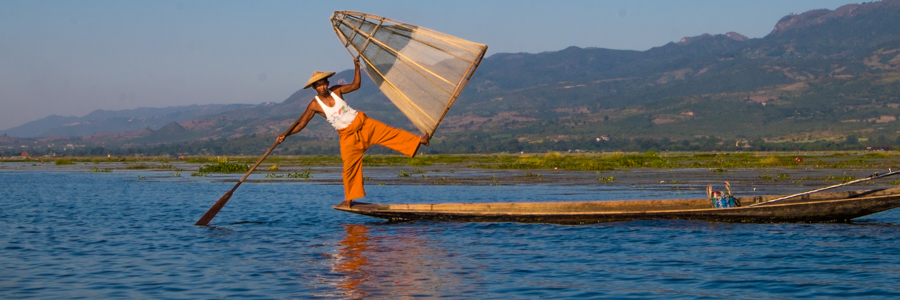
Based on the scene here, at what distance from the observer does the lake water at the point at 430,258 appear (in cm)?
1103

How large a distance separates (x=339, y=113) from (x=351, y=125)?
37 centimetres

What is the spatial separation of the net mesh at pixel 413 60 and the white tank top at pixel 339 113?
0.81 metres

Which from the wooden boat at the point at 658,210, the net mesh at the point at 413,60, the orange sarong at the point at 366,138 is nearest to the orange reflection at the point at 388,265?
the wooden boat at the point at 658,210

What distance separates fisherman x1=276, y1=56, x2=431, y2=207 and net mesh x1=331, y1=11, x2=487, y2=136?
0.37m

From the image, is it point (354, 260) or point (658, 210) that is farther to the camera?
point (658, 210)

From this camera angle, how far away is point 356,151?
16500mm

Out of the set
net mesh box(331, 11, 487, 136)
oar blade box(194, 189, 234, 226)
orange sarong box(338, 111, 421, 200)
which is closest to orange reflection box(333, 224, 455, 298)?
orange sarong box(338, 111, 421, 200)

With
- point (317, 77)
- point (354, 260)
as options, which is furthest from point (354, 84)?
point (354, 260)

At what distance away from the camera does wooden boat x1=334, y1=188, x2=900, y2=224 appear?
665 inches

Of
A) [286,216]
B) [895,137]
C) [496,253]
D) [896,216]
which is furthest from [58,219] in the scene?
[895,137]

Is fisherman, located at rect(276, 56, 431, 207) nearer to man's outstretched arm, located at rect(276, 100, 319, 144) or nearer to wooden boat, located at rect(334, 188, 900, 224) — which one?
man's outstretched arm, located at rect(276, 100, 319, 144)

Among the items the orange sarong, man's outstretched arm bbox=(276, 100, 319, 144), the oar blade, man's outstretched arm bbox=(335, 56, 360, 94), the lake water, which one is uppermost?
man's outstretched arm bbox=(335, 56, 360, 94)

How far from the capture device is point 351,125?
16.1 metres

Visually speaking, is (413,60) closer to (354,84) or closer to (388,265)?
(354,84)
